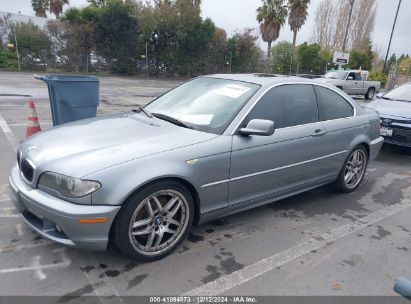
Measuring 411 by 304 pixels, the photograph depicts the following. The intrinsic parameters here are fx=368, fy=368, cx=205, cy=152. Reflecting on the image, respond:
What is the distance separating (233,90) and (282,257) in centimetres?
175

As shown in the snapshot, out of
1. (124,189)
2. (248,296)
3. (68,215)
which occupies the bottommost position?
(248,296)

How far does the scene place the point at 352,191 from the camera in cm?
508

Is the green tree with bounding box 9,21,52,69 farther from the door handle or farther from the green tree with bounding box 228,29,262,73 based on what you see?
the door handle

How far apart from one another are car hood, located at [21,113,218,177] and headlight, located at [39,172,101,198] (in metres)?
0.04

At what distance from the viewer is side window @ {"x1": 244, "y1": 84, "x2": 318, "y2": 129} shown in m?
3.75

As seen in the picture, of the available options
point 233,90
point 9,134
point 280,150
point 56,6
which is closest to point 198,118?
point 233,90

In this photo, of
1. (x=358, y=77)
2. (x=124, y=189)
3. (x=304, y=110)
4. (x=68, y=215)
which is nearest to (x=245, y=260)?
(x=124, y=189)

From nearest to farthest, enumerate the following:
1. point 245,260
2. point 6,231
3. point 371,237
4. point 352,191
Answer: point 245,260 < point 6,231 < point 371,237 < point 352,191

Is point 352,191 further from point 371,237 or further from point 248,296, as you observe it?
point 248,296

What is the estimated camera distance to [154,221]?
3.06 meters

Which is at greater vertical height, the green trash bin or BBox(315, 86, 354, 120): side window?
BBox(315, 86, 354, 120): side window

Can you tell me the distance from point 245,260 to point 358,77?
18.5m

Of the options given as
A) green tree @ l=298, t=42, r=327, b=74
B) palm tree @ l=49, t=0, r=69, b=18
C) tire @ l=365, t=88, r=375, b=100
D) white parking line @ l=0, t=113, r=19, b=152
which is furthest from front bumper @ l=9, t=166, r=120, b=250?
palm tree @ l=49, t=0, r=69, b=18

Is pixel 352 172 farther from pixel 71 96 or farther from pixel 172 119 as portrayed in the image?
pixel 71 96
